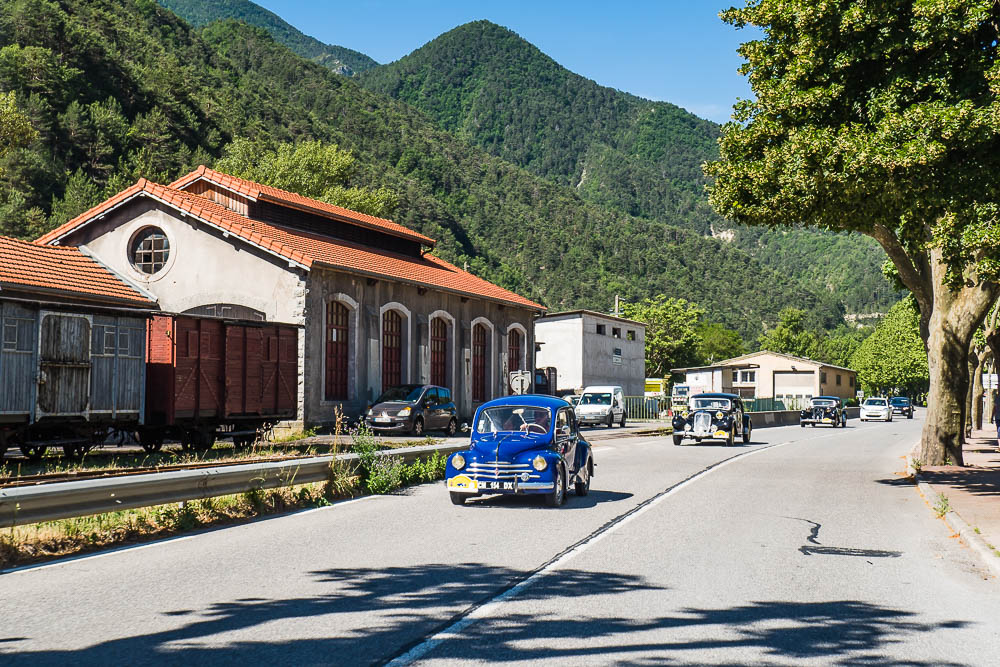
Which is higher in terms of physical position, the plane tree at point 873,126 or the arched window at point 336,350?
the plane tree at point 873,126

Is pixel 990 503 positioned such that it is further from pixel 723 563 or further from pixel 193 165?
pixel 193 165

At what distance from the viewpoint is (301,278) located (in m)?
30.2

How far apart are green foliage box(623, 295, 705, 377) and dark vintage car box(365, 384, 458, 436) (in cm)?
7500

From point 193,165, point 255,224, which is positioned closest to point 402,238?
point 255,224

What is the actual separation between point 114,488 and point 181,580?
243 cm

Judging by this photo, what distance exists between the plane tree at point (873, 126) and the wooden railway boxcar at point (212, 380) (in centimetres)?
1251

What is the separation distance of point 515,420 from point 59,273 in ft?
57.7

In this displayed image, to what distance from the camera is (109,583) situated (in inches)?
319

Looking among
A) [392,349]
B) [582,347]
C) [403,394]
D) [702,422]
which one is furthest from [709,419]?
[582,347]

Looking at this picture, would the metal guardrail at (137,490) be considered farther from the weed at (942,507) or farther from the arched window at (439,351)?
the arched window at (439,351)

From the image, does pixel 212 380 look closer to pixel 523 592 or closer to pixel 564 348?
pixel 523 592

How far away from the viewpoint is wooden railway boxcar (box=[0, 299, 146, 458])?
18453 millimetres

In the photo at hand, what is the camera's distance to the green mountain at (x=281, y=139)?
242 ft

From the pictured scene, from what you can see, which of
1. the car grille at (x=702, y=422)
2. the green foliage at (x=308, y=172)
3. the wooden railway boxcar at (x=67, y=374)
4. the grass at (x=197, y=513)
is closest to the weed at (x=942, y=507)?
the grass at (x=197, y=513)
